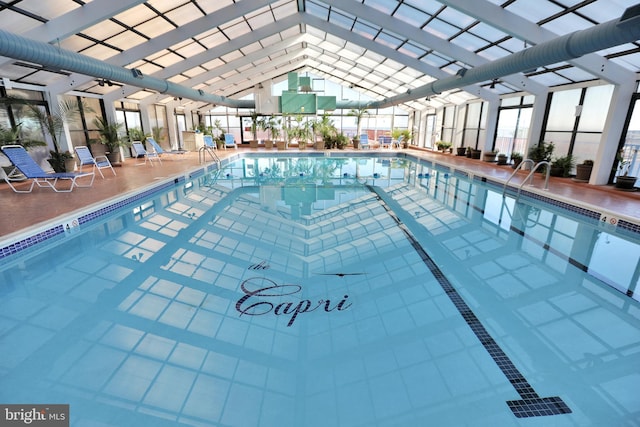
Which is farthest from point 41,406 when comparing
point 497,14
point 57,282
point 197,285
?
point 497,14

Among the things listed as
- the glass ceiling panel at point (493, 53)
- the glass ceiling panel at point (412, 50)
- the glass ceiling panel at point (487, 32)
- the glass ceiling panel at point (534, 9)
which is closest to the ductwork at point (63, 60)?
the glass ceiling panel at point (412, 50)

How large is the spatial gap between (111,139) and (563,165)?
44.0 feet

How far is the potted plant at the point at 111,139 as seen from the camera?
393 inches

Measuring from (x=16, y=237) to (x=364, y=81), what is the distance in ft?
56.2

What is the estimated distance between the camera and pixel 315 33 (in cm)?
1276

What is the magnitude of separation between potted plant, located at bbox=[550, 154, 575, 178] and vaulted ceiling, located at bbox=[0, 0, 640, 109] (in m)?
2.06

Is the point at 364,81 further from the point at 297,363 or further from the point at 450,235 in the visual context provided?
the point at 297,363

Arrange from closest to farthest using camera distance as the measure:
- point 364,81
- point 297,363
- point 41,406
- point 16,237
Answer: point 41,406 → point 297,363 → point 16,237 → point 364,81

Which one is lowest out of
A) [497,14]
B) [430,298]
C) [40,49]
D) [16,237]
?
[430,298]

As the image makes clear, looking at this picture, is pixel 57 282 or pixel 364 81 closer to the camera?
pixel 57 282

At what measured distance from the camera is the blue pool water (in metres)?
1.95

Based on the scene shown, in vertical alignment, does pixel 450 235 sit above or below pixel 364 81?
below

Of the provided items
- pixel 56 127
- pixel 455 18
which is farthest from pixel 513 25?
pixel 56 127

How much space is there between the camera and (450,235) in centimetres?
502
